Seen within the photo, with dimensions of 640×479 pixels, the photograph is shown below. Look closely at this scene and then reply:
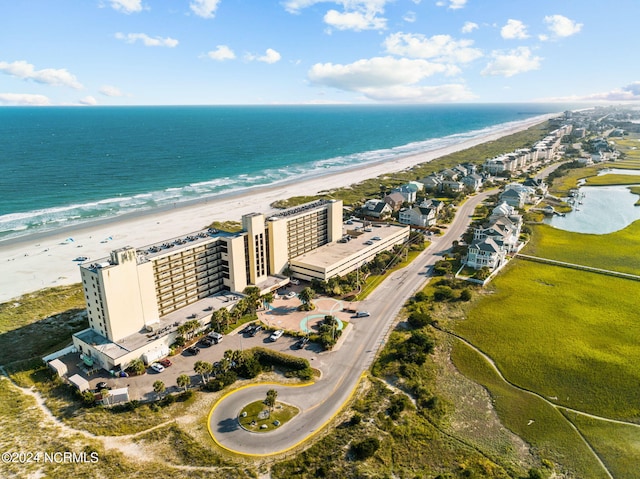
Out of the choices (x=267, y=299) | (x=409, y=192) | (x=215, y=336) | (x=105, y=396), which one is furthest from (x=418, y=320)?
(x=409, y=192)

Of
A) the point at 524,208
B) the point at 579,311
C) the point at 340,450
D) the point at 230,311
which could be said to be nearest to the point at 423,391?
Result: the point at 340,450

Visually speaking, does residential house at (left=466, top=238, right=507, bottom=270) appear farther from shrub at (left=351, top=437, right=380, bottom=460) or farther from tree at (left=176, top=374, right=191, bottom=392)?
tree at (left=176, top=374, right=191, bottom=392)

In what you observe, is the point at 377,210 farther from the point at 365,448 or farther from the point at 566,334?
the point at 365,448

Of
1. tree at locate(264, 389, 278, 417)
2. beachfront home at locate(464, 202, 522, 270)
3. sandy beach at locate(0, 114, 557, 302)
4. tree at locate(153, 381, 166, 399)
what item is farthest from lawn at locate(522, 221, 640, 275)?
tree at locate(153, 381, 166, 399)

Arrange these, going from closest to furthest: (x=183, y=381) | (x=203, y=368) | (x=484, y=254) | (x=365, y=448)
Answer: (x=365, y=448) < (x=183, y=381) < (x=203, y=368) < (x=484, y=254)

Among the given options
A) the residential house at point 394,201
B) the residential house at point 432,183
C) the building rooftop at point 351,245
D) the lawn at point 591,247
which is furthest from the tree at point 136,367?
the residential house at point 432,183

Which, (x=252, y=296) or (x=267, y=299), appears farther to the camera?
(x=267, y=299)

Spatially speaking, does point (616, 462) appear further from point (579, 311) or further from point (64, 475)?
point (64, 475)
